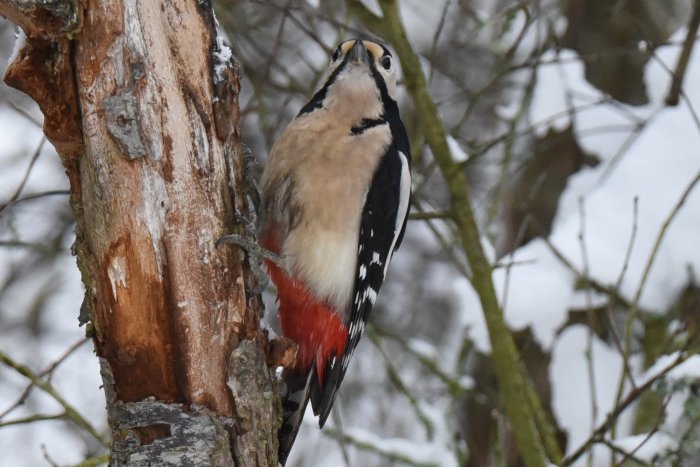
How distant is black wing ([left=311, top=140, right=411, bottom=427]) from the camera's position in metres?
2.97

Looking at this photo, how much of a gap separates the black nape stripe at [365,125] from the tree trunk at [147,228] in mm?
914

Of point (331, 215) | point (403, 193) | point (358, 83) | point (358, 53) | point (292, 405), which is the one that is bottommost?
point (292, 405)

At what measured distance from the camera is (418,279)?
7.19 metres

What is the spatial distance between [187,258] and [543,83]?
8.76 feet

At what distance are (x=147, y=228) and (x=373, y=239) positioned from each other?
1.14 m

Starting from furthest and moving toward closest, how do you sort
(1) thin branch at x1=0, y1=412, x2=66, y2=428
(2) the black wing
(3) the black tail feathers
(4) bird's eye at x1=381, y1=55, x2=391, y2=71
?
1. (4) bird's eye at x1=381, y1=55, x2=391, y2=71
2. (2) the black wing
3. (1) thin branch at x1=0, y1=412, x2=66, y2=428
4. (3) the black tail feathers

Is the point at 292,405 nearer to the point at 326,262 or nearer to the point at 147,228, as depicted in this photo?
the point at 326,262

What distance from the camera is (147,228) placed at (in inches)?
80.0

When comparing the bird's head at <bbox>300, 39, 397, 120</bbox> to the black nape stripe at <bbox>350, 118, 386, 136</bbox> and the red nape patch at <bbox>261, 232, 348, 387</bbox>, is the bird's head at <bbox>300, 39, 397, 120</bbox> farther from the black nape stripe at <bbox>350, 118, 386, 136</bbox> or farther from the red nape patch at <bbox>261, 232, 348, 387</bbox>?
the red nape patch at <bbox>261, 232, 348, 387</bbox>

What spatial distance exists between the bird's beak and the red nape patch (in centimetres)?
70

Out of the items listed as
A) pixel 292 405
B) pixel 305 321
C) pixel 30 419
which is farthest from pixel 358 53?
pixel 30 419

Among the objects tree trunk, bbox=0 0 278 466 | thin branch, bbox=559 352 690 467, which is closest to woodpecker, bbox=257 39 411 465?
tree trunk, bbox=0 0 278 466

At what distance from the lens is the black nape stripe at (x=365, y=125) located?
2.99 meters

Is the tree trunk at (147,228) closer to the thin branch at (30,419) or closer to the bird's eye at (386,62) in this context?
the thin branch at (30,419)
